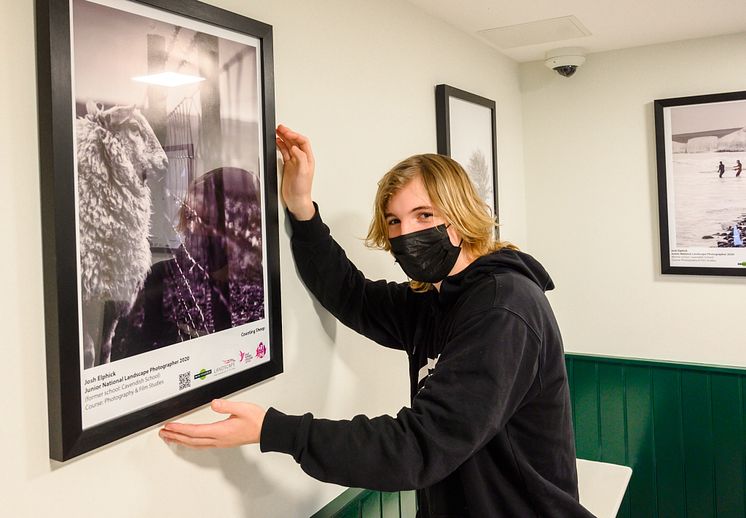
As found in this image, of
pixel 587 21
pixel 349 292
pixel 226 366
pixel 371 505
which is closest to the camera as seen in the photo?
pixel 226 366

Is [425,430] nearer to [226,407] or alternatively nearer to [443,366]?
[443,366]

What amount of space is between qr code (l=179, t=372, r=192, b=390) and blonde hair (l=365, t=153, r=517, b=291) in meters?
0.55

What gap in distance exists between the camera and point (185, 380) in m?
1.16

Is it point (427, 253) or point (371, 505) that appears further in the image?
point (371, 505)

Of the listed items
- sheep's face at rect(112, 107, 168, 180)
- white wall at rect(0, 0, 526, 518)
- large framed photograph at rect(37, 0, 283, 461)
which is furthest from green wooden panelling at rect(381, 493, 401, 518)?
sheep's face at rect(112, 107, 168, 180)

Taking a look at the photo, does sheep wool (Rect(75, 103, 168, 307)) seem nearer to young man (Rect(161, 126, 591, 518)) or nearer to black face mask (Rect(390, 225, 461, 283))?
young man (Rect(161, 126, 591, 518))

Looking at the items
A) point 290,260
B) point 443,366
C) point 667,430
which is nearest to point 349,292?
point 290,260

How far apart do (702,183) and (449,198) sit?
5.95 feet

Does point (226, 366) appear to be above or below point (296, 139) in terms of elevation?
below

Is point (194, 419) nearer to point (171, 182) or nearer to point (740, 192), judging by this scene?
point (171, 182)

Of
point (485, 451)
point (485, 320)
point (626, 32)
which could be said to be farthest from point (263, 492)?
point (626, 32)

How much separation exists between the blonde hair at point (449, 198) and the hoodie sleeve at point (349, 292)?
0.14m

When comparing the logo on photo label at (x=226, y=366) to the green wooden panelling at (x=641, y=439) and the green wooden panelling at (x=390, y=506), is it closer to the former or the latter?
the green wooden panelling at (x=390, y=506)

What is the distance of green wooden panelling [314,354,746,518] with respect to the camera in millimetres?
2654
